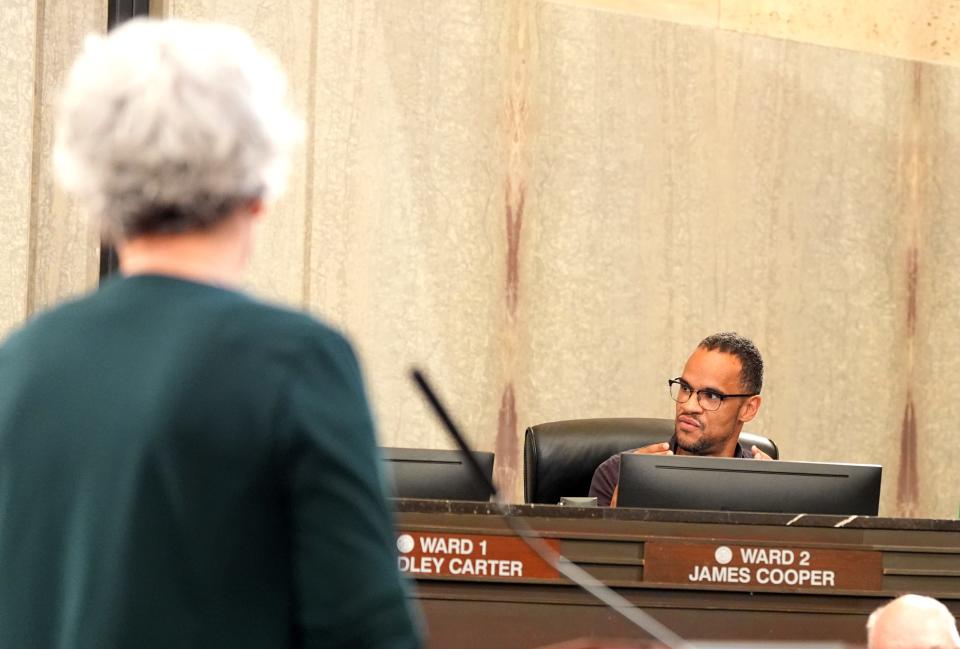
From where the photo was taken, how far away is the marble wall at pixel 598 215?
495 centimetres

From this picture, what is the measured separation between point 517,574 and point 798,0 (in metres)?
3.72

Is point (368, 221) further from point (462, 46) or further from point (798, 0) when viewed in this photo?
point (798, 0)

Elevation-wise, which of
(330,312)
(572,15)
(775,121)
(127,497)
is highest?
(572,15)

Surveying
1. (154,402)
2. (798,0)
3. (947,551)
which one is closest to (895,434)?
(798,0)

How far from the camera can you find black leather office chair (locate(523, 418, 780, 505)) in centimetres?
383

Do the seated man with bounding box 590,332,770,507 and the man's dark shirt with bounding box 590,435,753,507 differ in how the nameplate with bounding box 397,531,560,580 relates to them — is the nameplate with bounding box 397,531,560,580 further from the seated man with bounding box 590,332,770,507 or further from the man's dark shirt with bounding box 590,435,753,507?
the seated man with bounding box 590,332,770,507

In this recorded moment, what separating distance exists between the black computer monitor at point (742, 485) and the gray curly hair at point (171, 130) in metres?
2.02

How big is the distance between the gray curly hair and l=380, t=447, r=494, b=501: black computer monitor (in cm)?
194

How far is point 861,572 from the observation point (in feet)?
9.71

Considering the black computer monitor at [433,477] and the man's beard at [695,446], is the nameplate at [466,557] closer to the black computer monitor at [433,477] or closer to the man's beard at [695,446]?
the black computer monitor at [433,477]

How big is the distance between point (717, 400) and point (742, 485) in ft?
3.80

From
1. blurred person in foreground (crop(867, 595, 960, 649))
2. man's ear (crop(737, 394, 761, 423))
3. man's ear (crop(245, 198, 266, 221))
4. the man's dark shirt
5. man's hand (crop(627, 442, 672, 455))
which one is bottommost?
blurred person in foreground (crop(867, 595, 960, 649))

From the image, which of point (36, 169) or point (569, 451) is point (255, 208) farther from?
point (36, 169)

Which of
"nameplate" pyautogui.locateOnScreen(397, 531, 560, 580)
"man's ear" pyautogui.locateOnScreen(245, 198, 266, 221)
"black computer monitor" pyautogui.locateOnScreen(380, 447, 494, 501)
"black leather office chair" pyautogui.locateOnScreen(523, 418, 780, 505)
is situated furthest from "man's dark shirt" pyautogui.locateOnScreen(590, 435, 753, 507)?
"man's ear" pyautogui.locateOnScreen(245, 198, 266, 221)
